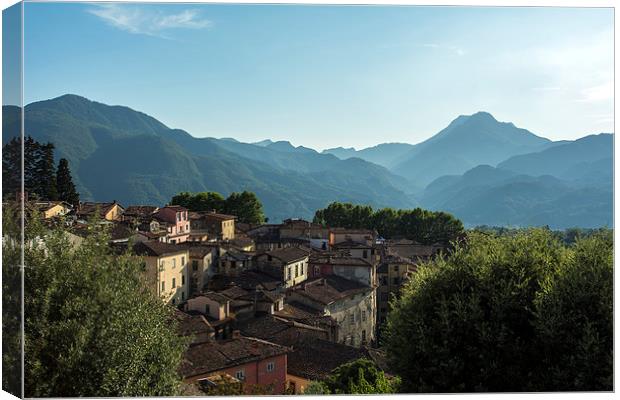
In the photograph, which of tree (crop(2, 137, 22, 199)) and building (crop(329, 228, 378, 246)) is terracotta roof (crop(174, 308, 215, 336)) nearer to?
tree (crop(2, 137, 22, 199))

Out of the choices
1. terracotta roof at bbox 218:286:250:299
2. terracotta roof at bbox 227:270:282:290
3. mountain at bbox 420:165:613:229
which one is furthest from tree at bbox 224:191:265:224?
mountain at bbox 420:165:613:229

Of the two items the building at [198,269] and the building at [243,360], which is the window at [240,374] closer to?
the building at [243,360]

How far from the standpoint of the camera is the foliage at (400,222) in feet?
166

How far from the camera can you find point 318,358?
52.2ft

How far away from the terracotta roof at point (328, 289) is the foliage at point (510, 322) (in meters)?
16.9

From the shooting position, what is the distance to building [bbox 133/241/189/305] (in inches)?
913

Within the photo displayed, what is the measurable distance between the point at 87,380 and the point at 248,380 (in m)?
8.11

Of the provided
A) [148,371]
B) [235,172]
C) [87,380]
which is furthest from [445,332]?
[235,172]

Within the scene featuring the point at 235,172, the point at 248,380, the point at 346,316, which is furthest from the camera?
the point at 235,172

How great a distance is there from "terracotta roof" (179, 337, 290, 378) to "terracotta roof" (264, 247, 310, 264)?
12461mm

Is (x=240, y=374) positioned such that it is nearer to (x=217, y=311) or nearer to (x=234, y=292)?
(x=217, y=311)

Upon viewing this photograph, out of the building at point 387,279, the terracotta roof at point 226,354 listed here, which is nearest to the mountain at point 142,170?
the building at point 387,279

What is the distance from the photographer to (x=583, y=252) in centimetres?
693

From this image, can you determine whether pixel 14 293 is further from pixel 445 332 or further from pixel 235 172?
pixel 235 172
